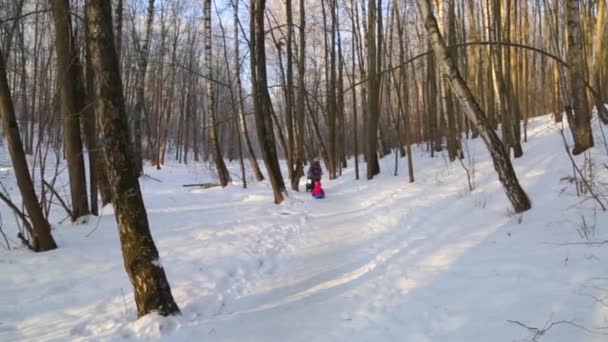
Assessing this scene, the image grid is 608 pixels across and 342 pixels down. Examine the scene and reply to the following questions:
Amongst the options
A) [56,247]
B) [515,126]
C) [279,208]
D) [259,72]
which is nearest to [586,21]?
[515,126]

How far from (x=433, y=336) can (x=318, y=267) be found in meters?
2.20

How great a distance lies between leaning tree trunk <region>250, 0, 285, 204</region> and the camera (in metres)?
10.4

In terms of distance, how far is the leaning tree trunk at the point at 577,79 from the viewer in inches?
268

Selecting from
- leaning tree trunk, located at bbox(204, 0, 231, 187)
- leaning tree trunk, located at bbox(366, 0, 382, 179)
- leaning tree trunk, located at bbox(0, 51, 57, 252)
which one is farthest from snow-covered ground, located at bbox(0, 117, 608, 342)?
leaning tree trunk, located at bbox(366, 0, 382, 179)

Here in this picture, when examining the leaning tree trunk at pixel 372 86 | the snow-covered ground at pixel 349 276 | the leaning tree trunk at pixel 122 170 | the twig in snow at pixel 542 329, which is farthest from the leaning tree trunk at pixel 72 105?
the leaning tree trunk at pixel 372 86

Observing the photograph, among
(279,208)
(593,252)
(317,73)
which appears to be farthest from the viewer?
(317,73)

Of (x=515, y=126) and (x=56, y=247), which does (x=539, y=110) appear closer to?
(x=515, y=126)

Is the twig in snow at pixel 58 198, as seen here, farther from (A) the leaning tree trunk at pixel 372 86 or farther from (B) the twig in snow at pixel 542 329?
(A) the leaning tree trunk at pixel 372 86

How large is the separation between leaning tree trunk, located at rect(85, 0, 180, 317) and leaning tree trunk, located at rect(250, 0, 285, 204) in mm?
6782

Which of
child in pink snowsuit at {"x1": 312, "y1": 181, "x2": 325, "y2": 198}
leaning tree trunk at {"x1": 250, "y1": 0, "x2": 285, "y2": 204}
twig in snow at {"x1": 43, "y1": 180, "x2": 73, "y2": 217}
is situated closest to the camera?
twig in snow at {"x1": 43, "y1": 180, "x2": 73, "y2": 217}

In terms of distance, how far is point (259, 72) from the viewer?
431 inches

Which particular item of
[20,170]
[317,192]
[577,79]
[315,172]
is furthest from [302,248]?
[577,79]

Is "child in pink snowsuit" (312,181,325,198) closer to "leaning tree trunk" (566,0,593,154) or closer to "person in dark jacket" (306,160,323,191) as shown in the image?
"person in dark jacket" (306,160,323,191)

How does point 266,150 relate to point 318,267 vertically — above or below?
above
